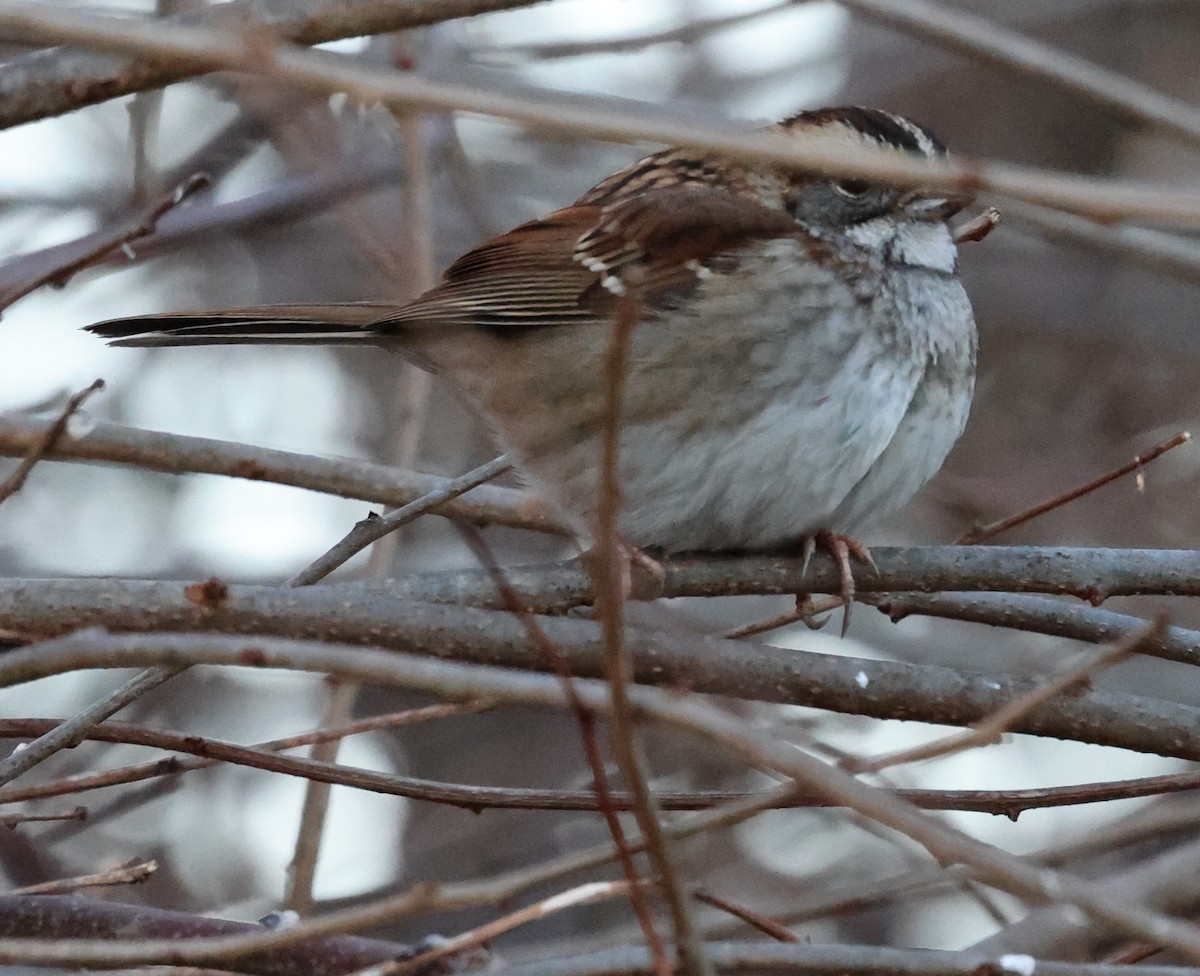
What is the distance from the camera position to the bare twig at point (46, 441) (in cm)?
202

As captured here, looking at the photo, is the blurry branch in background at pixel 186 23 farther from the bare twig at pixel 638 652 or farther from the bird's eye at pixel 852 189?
the bird's eye at pixel 852 189

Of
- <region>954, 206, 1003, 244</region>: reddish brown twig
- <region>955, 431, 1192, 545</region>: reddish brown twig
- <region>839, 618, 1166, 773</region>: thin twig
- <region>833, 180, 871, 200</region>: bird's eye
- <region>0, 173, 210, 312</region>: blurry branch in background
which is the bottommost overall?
<region>839, 618, 1166, 773</region>: thin twig

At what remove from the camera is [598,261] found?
3701mm

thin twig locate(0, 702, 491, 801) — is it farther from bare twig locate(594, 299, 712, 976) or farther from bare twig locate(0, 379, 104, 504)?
bare twig locate(594, 299, 712, 976)

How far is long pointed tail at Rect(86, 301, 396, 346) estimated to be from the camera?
10.2 ft

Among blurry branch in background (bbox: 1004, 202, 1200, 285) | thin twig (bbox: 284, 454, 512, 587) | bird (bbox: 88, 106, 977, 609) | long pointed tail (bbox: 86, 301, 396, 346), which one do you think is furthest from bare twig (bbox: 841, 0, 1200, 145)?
long pointed tail (bbox: 86, 301, 396, 346)

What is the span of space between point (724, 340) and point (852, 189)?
1.80 feet

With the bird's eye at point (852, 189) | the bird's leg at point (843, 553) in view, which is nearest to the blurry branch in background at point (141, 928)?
the bird's leg at point (843, 553)

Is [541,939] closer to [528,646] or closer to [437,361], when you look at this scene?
[437,361]

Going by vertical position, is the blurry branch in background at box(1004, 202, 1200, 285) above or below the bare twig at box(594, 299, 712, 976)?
above

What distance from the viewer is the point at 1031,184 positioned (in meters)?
1.30

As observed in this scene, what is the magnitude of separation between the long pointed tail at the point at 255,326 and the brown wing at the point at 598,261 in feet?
0.25

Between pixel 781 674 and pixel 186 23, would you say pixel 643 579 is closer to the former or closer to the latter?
pixel 781 674

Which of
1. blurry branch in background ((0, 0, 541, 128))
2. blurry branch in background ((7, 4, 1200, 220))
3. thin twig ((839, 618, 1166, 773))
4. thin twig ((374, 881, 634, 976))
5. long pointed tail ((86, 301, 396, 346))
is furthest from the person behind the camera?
long pointed tail ((86, 301, 396, 346))
